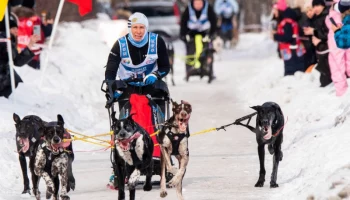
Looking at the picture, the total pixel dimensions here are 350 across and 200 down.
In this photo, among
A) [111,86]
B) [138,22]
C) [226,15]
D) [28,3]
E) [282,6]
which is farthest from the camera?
[226,15]

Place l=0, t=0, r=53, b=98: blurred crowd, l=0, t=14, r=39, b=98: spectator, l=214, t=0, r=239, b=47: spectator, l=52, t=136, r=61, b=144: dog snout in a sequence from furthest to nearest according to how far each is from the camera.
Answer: l=214, t=0, r=239, b=47: spectator < l=0, t=0, r=53, b=98: blurred crowd < l=0, t=14, r=39, b=98: spectator < l=52, t=136, r=61, b=144: dog snout

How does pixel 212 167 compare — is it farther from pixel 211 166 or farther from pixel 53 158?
pixel 53 158

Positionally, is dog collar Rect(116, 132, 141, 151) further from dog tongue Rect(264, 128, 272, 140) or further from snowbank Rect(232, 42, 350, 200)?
dog tongue Rect(264, 128, 272, 140)

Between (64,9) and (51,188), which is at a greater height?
(51,188)

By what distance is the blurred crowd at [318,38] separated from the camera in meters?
14.6

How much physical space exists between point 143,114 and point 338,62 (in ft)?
17.7

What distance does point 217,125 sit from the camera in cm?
1648

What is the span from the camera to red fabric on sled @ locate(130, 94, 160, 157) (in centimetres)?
1048

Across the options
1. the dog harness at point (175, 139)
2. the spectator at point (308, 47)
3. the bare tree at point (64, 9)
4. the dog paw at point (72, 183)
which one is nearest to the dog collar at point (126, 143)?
the dog harness at point (175, 139)

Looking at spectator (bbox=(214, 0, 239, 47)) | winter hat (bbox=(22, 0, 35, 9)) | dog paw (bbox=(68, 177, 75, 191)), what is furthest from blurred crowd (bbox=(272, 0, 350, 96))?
spectator (bbox=(214, 0, 239, 47))

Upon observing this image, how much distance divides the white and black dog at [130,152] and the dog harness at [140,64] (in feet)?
4.72

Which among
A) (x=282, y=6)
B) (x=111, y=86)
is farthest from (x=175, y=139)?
(x=282, y=6)

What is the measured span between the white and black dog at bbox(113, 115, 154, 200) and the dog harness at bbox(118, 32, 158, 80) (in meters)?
1.44

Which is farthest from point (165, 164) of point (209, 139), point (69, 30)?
point (69, 30)
